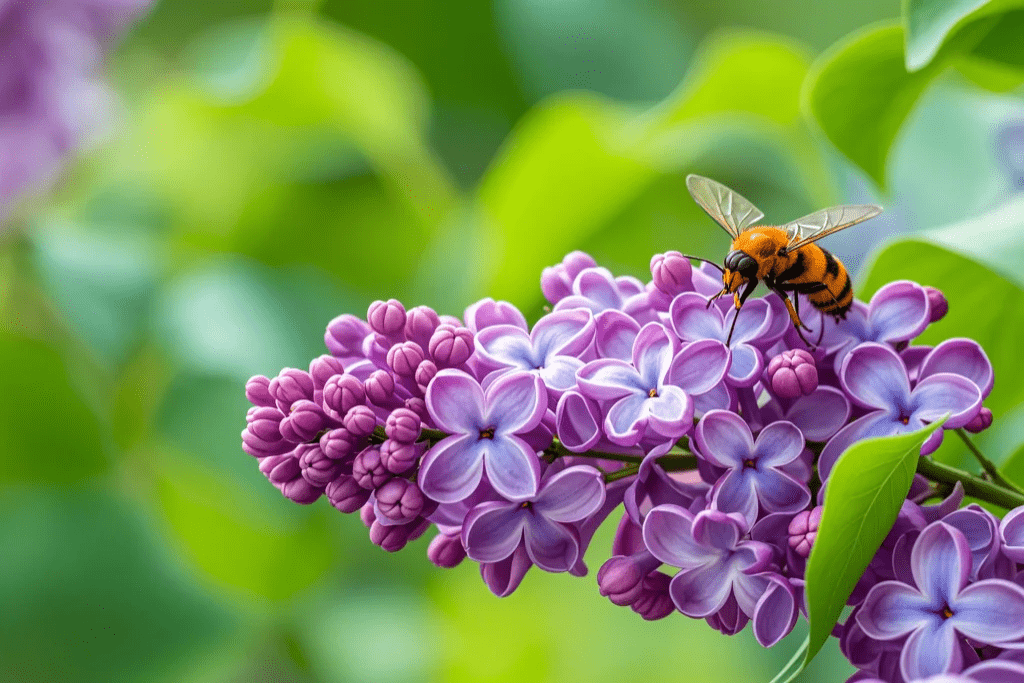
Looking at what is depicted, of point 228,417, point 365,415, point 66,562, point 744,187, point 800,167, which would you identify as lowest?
point 66,562

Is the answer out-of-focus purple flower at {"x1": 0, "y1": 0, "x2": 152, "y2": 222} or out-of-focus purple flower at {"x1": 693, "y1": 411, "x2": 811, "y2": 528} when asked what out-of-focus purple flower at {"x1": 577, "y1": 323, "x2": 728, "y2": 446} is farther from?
out-of-focus purple flower at {"x1": 0, "y1": 0, "x2": 152, "y2": 222}

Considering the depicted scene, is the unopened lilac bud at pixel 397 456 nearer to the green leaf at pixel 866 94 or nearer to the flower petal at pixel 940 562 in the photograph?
the flower petal at pixel 940 562

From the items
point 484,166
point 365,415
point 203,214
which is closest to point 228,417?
point 203,214

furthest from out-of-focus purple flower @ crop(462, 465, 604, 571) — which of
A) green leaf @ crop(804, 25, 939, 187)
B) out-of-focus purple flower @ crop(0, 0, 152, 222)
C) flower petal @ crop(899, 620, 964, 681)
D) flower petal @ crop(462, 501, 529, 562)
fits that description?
out-of-focus purple flower @ crop(0, 0, 152, 222)

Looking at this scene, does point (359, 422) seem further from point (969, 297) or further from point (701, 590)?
point (969, 297)

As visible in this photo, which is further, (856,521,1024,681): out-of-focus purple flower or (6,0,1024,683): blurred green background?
(6,0,1024,683): blurred green background

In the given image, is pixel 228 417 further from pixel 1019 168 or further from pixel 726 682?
pixel 1019 168

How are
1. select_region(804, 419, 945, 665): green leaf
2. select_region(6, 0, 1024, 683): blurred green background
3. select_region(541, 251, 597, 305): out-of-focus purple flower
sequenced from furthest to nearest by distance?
select_region(6, 0, 1024, 683): blurred green background, select_region(541, 251, 597, 305): out-of-focus purple flower, select_region(804, 419, 945, 665): green leaf
